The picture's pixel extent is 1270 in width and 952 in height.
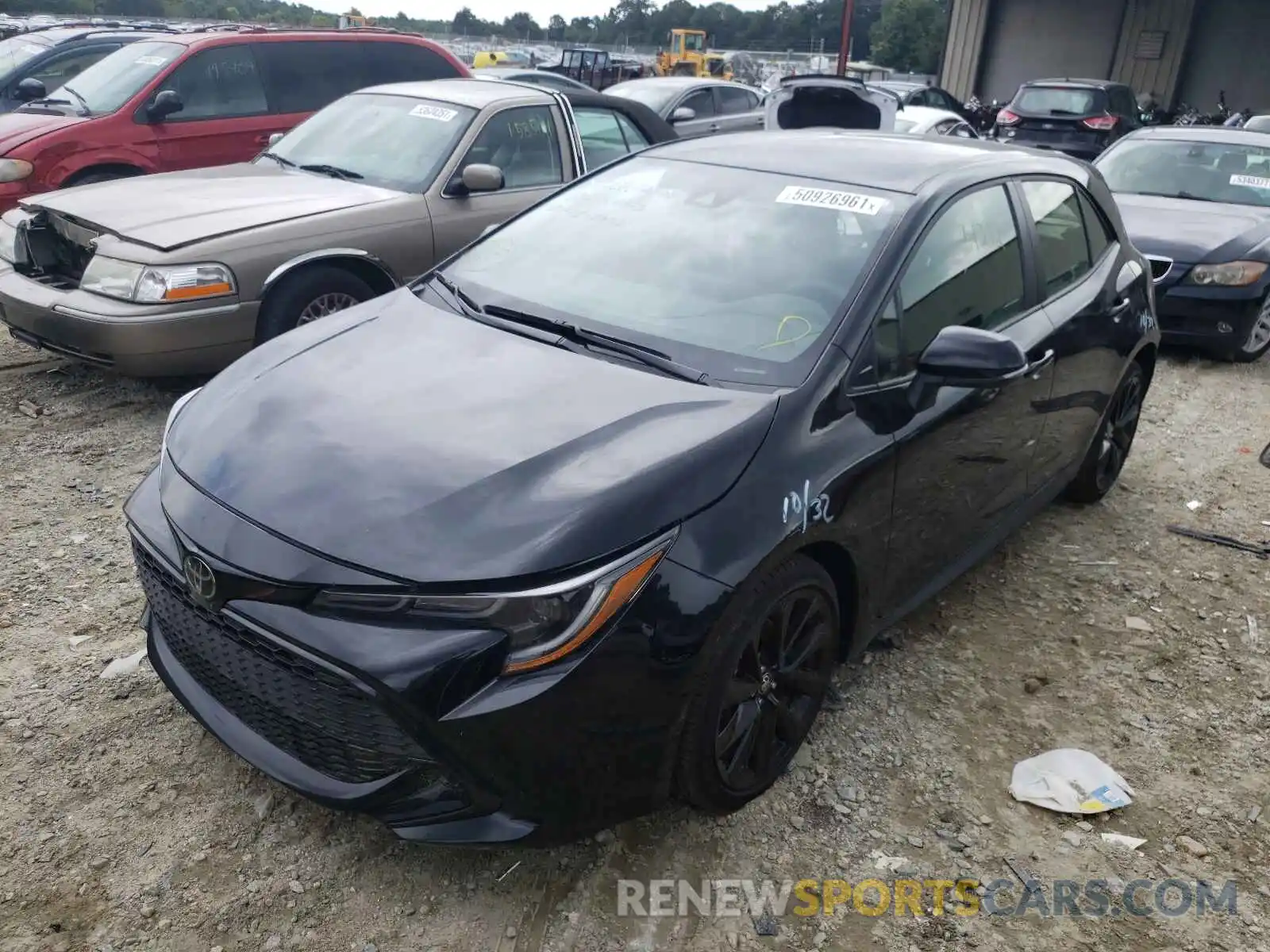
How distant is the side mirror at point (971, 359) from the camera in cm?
280

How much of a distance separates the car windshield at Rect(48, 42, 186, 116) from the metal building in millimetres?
23801

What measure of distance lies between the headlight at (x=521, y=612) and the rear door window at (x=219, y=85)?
6.70 m

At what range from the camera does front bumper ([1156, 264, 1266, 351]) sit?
677 centimetres

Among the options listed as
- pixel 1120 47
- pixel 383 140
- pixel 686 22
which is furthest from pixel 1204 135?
pixel 686 22

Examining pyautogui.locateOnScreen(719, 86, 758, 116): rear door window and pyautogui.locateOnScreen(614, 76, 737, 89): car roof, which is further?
pyautogui.locateOnScreen(719, 86, 758, 116): rear door window

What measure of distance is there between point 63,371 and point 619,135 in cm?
387

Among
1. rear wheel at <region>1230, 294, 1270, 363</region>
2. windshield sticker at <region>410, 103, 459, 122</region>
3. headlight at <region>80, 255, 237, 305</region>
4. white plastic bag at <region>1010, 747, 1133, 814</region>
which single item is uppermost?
windshield sticker at <region>410, 103, 459, 122</region>

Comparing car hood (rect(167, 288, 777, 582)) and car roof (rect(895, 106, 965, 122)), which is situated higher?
car hood (rect(167, 288, 777, 582))

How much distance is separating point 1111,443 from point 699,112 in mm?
8175

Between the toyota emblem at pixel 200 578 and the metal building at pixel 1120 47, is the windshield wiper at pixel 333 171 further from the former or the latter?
the metal building at pixel 1120 47

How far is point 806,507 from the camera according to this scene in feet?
8.32

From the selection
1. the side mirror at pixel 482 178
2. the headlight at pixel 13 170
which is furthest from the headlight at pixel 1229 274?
the headlight at pixel 13 170

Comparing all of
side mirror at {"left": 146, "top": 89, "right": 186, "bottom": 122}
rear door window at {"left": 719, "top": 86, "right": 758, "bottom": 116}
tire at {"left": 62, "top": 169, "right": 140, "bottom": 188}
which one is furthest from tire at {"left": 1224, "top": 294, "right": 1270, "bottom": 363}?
tire at {"left": 62, "top": 169, "right": 140, "bottom": 188}

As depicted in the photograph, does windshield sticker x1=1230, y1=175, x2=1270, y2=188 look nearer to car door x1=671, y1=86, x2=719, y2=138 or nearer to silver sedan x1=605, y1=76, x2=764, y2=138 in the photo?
silver sedan x1=605, y1=76, x2=764, y2=138
